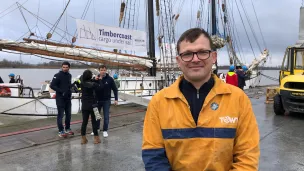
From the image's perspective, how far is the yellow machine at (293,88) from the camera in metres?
8.51

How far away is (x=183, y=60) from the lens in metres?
1.83

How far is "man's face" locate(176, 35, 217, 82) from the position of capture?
1.80 metres

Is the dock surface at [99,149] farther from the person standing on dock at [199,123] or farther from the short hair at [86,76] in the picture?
the person standing on dock at [199,123]

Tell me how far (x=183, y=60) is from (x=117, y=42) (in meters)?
10.4

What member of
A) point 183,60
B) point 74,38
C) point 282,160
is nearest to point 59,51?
point 74,38

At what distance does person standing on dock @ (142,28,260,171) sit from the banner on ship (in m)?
9.28

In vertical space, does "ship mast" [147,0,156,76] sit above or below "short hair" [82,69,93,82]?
above

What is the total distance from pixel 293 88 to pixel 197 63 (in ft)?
26.8

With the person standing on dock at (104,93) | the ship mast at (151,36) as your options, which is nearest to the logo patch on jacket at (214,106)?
the person standing on dock at (104,93)

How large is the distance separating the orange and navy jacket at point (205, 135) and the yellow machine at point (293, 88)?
771 cm

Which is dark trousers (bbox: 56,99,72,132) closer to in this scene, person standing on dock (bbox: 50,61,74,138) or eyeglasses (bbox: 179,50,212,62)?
person standing on dock (bbox: 50,61,74,138)

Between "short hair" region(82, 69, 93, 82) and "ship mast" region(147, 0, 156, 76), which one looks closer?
"short hair" region(82, 69, 93, 82)

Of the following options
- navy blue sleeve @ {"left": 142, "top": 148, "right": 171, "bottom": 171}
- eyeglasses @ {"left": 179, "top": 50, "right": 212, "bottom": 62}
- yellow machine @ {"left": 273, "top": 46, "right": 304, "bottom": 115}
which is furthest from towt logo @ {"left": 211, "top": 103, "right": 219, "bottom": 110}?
yellow machine @ {"left": 273, "top": 46, "right": 304, "bottom": 115}

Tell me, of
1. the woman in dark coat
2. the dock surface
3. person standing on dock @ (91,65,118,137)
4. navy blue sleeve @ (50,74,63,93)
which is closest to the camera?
the dock surface
